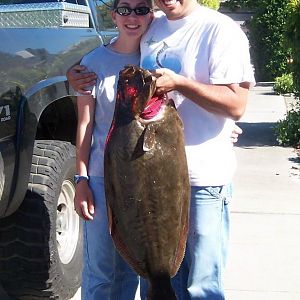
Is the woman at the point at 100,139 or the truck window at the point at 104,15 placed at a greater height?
the truck window at the point at 104,15

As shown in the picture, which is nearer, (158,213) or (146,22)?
(158,213)

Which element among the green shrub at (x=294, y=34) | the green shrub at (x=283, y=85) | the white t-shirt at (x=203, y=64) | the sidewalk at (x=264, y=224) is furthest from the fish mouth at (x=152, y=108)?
the green shrub at (x=283, y=85)

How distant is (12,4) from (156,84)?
Answer: 2.56 metres

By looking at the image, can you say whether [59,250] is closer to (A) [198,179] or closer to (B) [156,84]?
(A) [198,179]

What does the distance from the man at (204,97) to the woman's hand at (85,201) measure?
17.7 inches

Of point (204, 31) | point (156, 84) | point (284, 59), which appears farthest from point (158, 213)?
point (284, 59)

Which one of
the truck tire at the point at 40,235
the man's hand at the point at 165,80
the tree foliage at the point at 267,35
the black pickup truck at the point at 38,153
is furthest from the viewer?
the tree foliage at the point at 267,35

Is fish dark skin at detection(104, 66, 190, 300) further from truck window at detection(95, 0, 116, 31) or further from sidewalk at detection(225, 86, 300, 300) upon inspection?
truck window at detection(95, 0, 116, 31)

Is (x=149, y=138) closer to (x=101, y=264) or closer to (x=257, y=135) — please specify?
(x=101, y=264)

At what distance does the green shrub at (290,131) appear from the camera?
10172 mm

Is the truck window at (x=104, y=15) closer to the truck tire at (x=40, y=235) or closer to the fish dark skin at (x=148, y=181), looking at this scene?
the truck tire at (x=40, y=235)

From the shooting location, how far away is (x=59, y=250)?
4523 mm

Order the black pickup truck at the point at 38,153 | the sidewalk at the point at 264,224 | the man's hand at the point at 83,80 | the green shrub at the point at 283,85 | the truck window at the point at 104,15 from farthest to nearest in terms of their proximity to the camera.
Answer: the green shrub at the point at 283,85 < the truck window at the point at 104,15 < the sidewalk at the point at 264,224 < the black pickup truck at the point at 38,153 < the man's hand at the point at 83,80

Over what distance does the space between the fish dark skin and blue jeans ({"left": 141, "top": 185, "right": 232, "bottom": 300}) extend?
146 mm
